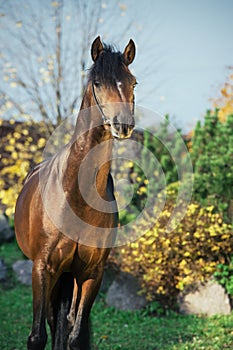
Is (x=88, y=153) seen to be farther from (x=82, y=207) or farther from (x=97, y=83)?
(x=97, y=83)

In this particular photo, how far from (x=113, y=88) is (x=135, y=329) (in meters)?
3.62

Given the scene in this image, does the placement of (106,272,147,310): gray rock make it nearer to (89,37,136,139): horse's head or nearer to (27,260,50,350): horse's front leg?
(27,260,50,350): horse's front leg

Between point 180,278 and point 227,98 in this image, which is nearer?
point 180,278

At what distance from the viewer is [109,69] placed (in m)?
2.66

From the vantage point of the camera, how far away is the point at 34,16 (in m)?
9.70

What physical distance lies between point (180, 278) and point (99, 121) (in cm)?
370

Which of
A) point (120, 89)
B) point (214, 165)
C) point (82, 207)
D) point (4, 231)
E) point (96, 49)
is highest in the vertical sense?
point (214, 165)

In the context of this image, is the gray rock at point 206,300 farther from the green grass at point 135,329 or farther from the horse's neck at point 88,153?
the horse's neck at point 88,153

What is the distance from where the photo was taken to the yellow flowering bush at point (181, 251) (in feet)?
19.6

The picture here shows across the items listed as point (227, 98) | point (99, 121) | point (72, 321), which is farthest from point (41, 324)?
point (227, 98)

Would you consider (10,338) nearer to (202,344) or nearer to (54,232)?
(202,344)

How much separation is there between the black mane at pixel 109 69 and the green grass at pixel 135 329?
2.72 metres

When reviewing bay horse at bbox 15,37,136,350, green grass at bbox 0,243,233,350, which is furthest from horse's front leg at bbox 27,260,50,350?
green grass at bbox 0,243,233,350

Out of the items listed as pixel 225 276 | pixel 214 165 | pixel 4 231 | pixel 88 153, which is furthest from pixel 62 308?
pixel 4 231
